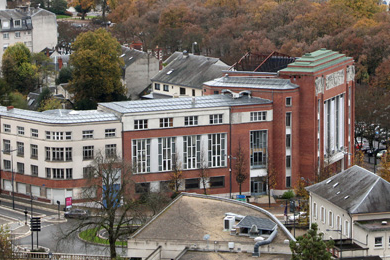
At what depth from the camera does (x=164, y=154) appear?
118 metres

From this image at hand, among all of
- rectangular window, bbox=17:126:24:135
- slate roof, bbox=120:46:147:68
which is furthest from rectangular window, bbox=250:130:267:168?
slate roof, bbox=120:46:147:68

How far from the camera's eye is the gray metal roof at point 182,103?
118 m

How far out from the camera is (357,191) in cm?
9512

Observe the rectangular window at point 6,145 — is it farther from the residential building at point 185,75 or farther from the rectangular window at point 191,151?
the residential building at point 185,75

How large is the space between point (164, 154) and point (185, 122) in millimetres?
4108

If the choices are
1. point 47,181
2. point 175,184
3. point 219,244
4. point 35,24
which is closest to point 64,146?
point 47,181

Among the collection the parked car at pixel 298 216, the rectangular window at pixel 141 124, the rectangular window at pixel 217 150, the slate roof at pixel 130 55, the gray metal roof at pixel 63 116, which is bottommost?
the parked car at pixel 298 216

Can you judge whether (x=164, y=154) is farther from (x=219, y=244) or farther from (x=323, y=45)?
(x=323, y=45)

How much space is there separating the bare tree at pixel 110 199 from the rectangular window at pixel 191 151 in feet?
28.1

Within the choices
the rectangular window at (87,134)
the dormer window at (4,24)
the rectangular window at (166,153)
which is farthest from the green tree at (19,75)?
the rectangular window at (166,153)

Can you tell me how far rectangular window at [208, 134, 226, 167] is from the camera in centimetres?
12006

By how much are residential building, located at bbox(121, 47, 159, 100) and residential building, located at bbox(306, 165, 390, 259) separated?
64.3 metres

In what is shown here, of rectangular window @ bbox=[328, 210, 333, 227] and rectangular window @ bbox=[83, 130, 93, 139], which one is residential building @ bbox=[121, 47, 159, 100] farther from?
rectangular window @ bbox=[328, 210, 333, 227]

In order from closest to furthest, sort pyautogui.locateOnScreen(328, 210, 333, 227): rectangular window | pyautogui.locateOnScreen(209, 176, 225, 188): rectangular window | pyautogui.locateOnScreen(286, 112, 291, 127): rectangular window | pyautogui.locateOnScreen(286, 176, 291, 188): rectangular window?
1. pyautogui.locateOnScreen(328, 210, 333, 227): rectangular window
2. pyautogui.locateOnScreen(209, 176, 225, 188): rectangular window
3. pyautogui.locateOnScreen(286, 112, 291, 127): rectangular window
4. pyautogui.locateOnScreen(286, 176, 291, 188): rectangular window
